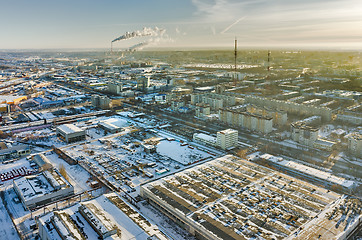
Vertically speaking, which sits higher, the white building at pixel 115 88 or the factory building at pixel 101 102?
the white building at pixel 115 88

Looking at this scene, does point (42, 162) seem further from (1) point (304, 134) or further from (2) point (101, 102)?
(1) point (304, 134)

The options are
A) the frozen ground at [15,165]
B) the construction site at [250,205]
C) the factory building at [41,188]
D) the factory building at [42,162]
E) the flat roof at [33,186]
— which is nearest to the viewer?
the construction site at [250,205]

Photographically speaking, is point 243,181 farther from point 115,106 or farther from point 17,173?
point 115,106

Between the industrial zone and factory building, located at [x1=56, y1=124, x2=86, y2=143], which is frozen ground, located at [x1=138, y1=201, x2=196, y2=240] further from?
factory building, located at [x1=56, y1=124, x2=86, y2=143]

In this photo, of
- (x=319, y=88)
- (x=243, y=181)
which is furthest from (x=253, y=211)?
(x=319, y=88)

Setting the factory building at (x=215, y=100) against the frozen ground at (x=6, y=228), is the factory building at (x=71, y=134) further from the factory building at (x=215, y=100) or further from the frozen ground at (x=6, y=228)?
the factory building at (x=215, y=100)

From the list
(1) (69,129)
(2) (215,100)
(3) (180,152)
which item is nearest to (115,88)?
(2) (215,100)

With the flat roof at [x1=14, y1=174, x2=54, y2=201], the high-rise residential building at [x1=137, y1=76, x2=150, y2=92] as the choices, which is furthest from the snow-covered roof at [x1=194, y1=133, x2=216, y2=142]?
the high-rise residential building at [x1=137, y1=76, x2=150, y2=92]

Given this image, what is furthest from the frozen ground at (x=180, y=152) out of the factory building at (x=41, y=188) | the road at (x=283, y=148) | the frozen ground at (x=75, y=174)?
the factory building at (x=41, y=188)
